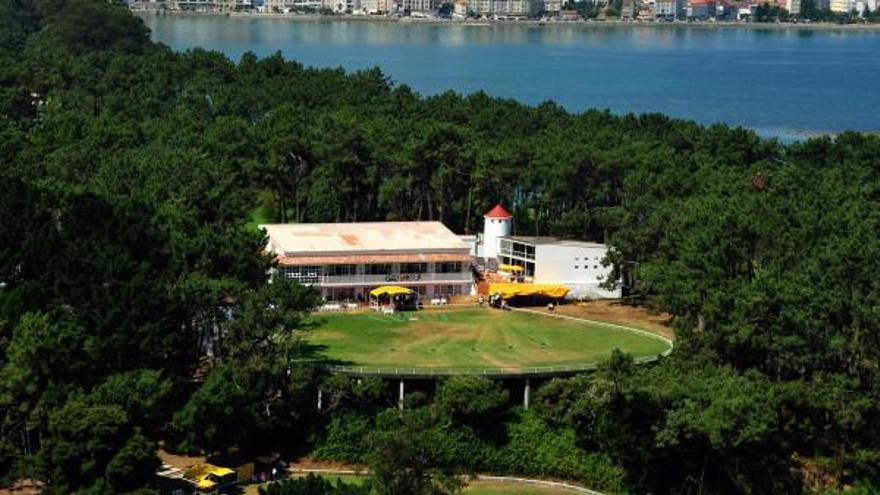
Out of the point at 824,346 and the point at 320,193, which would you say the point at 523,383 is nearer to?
the point at 824,346

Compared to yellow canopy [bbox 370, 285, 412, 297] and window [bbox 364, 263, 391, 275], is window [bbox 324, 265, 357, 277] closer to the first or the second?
window [bbox 364, 263, 391, 275]

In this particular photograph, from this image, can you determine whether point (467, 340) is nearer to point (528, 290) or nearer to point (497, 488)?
point (528, 290)

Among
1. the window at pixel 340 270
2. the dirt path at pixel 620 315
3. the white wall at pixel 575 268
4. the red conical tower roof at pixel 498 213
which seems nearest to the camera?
the dirt path at pixel 620 315

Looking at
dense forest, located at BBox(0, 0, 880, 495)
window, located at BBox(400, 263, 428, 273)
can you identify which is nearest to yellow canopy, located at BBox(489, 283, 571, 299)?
dense forest, located at BBox(0, 0, 880, 495)

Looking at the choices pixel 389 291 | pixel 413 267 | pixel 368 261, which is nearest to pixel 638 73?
pixel 413 267

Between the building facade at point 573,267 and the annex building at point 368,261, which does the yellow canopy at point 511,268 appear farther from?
the annex building at point 368,261

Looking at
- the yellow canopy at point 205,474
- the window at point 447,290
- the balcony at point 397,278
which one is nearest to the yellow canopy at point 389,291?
the balcony at point 397,278
